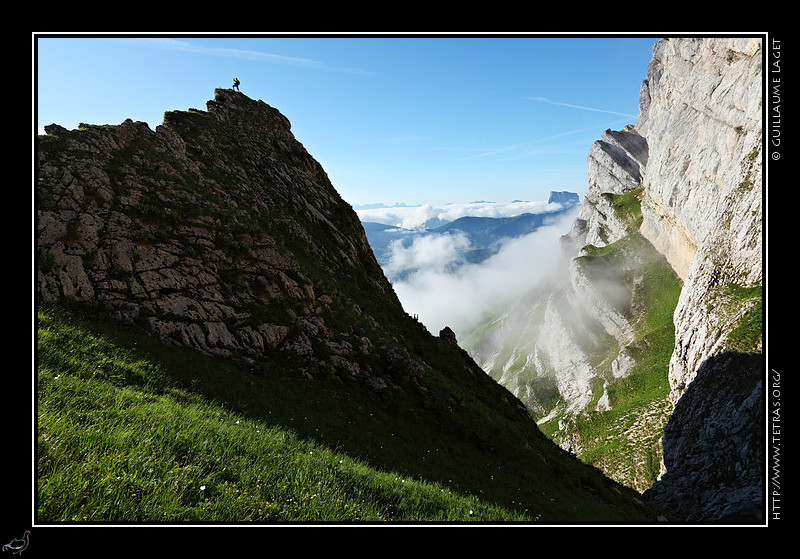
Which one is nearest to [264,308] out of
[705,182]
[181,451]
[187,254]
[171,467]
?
[187,254]

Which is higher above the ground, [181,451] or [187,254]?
[187,254]

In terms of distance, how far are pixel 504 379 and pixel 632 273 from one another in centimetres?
8775

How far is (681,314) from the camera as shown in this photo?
2195 inches

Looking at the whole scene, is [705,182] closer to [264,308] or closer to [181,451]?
[264,308]

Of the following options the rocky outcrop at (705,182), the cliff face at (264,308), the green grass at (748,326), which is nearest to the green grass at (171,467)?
the cliff face at (264,308)

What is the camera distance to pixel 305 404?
14.7 m
